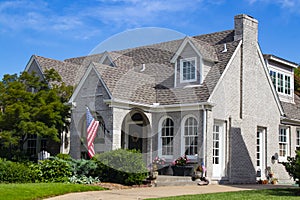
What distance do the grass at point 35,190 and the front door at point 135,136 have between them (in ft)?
25.0

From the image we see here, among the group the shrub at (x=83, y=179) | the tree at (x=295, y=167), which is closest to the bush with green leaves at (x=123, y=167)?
the shrub at (x=83, y=179)

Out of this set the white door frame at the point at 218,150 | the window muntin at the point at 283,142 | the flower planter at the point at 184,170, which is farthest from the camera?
the window muntin at the point at 283,142

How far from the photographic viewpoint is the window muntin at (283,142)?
27094 mm

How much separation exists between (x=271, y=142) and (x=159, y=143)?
268 inches

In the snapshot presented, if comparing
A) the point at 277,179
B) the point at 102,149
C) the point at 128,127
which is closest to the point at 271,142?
the point at 277,179

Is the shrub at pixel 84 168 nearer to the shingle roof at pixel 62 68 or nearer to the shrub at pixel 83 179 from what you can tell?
the shrub at pixel 83 179

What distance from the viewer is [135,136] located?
942 inches

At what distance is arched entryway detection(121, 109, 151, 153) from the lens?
23.2 meters

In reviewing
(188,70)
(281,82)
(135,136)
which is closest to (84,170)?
(135,136)

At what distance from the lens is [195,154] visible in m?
21.7

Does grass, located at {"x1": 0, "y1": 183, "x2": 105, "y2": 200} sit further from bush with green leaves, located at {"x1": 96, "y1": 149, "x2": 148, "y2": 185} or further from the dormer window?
the dormer window

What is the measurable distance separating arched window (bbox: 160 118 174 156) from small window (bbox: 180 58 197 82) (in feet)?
7.48

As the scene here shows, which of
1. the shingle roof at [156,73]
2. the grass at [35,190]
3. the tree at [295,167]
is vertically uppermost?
the shingle roof at [156,73]

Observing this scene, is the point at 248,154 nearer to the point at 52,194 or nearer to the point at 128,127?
the point at 128,127
